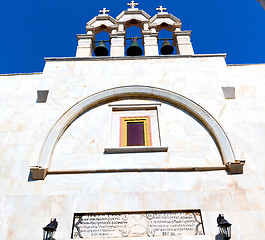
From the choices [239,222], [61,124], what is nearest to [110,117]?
[61,124]

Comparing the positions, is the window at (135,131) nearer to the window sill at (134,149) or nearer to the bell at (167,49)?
the window sill at (134,149)

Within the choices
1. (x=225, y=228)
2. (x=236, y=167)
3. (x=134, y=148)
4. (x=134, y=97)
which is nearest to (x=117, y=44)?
(x=134, y=97)

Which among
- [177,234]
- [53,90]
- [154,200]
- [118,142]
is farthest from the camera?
[53,90]

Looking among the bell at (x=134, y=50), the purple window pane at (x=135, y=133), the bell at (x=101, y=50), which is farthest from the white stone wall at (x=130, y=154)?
the bell at (x=101, y=50)

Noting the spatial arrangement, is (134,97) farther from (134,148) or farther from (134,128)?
(134,148)

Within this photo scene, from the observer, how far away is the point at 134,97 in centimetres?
799

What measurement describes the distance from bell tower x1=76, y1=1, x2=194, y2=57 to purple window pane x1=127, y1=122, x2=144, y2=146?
3249 mm

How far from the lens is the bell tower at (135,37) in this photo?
9.96 m

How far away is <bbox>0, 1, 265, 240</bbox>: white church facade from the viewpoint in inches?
217

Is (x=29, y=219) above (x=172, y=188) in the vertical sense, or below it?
below

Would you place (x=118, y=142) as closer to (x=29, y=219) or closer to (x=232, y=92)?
(x=29, y=219)

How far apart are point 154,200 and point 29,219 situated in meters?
2.55

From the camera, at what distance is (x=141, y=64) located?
875 cm

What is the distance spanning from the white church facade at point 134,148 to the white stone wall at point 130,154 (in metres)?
0.02
